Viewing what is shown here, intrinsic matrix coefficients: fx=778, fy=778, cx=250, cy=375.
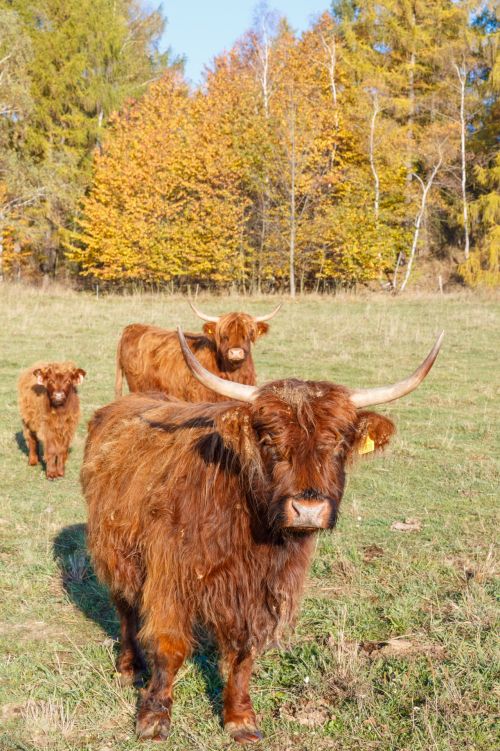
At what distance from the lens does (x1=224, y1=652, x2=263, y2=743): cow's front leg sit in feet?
10.4

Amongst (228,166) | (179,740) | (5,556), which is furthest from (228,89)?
(179,740)

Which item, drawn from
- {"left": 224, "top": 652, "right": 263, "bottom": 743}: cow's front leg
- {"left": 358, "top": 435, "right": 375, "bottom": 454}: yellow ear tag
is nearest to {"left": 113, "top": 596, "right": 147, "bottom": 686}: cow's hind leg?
{"left": 224, "top": 652, "right": 263, "bottom": 743}: cow's front leg

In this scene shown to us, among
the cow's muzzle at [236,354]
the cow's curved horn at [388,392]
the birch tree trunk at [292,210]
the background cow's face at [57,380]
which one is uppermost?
the birch tree trunk at [292,210]

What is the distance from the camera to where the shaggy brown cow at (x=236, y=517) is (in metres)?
Answer: 2.89

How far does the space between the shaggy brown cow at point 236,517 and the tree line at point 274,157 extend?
2492 centimetres

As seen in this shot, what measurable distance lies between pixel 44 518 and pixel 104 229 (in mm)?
25848

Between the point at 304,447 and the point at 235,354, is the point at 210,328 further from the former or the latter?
the point at 304,447

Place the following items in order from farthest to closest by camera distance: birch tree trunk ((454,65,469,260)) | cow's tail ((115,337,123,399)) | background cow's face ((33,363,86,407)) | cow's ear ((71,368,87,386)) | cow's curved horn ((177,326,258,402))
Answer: birch tree trunk ((454,65,469,260))
cow's tail ((115,337,123,399))
cow's ear ((71,368,87,386))
background cow's face ((33,363,86,407))
cow's curved horn ((177,326,258,402))

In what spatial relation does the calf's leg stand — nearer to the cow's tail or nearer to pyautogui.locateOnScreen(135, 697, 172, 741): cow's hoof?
the cow's tail

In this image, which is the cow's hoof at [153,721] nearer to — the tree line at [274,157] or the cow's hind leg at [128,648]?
the cow's hind leg at [128,648]

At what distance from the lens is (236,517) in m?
3.13

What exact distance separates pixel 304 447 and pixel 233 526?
51cm

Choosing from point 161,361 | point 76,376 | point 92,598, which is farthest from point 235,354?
point 92,598

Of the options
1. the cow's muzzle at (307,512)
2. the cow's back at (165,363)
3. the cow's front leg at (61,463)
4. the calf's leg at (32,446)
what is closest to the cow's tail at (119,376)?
the cow's back at (165,363)
